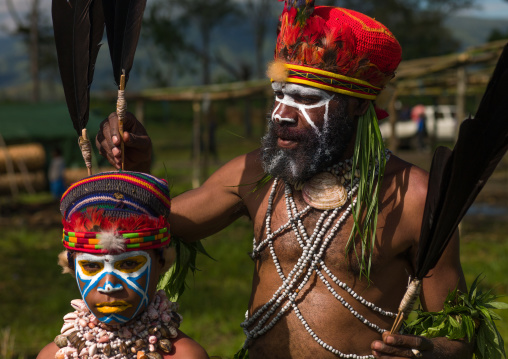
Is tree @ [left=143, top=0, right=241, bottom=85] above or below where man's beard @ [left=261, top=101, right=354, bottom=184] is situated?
below

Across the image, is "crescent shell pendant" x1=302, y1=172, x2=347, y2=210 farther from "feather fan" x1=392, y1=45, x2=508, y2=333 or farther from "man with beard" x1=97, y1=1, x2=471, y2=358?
"feather fan" x1=392, y1=45, x2=508, y2=333

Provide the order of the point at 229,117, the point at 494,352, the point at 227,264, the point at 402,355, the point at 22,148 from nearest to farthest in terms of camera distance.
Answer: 1. the point at 402,355
2. the point at 494,352
3. the point at 227,264
4. the point at 22,148
5. the point at 229,117

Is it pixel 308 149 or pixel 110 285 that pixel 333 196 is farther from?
pixel 110 285

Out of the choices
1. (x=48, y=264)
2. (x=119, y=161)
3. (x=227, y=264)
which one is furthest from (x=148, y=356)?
(x=48, y=264)

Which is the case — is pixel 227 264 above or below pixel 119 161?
below

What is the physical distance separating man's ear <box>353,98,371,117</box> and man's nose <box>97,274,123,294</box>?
1163 mm

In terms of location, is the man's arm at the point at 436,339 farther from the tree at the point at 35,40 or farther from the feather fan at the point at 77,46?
the tree at the point at 35,40

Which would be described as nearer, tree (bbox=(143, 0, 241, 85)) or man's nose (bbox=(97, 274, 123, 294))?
man's nose (bbox=(97, 274, 123, 294))

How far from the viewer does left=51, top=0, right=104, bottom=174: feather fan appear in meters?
2.72

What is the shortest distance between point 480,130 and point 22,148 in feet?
49.9

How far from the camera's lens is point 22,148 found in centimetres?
1612

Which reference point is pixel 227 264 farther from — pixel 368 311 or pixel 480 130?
pixel 480 130

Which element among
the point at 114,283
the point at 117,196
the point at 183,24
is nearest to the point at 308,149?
the point at 117,196

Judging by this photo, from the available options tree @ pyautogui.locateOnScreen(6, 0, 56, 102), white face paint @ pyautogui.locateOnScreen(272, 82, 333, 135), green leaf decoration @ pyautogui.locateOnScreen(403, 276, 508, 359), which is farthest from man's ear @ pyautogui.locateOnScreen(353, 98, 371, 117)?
tree @ pyautogui.locateOnScreen(6, 0, 56, 102)
